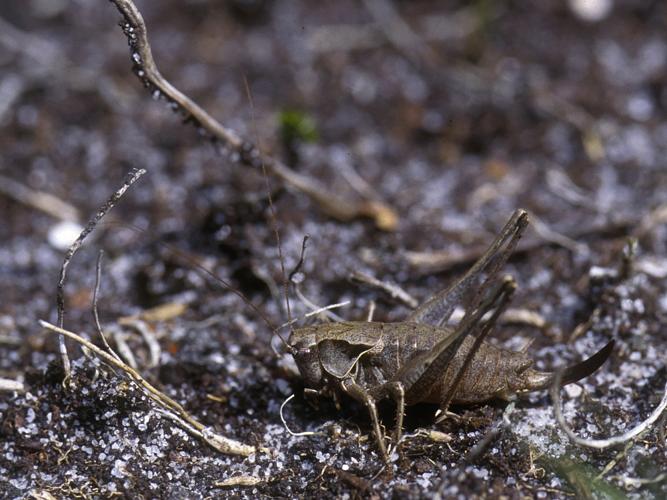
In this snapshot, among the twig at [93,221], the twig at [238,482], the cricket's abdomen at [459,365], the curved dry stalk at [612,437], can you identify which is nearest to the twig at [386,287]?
the cricket's abdomen at [459,365]

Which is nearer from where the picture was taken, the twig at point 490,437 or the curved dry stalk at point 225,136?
the twig at point 490,437

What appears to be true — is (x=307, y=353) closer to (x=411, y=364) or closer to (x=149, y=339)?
(x=411, y=364)

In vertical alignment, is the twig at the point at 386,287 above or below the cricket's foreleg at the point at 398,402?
above

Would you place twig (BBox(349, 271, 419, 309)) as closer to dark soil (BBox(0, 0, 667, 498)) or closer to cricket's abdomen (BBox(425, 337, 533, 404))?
dark soil (BBox(0, 0, 667, 498))

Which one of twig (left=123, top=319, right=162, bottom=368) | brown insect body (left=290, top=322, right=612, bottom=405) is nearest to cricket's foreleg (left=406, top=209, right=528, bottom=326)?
brown insect body (left=290, top=322, right=612, bottom=405)

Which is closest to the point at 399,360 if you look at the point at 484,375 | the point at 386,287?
the point at 484,375

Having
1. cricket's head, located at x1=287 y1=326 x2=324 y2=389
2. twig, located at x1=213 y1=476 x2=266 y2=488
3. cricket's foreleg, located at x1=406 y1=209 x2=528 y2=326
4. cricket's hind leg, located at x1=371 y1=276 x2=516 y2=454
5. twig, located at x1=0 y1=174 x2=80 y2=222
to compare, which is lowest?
twig, located at x1=213 y1=476 x2=266 y2=488

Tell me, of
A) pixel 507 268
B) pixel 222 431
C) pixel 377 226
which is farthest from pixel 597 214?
pixel 222 431

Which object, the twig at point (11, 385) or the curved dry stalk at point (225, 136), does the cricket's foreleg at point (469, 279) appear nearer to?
the curved dry stalk at point (225, 136)
